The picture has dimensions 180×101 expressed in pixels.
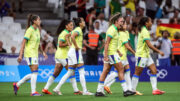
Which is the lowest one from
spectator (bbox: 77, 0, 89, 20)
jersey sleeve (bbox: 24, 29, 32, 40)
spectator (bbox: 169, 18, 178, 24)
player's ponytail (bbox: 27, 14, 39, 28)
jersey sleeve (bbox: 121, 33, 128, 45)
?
jersey sleeve (bbox: 121, 33, 128, 45)

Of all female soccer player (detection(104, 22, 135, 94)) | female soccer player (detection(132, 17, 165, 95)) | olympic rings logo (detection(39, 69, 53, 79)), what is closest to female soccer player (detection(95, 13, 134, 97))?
female soccer player (detection(132, 17, 165, 95))

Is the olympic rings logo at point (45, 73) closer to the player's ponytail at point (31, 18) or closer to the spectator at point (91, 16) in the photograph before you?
the spectator at point (91, 16)

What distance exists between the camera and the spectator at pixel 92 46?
20031mm

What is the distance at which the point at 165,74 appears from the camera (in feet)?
66.5

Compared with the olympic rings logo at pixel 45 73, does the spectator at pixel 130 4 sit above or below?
above

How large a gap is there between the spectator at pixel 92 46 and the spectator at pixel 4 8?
19.8 feet

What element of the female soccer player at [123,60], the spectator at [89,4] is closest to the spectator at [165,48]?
the spectator at [89,4]

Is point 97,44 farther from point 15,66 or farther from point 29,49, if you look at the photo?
point 29,49

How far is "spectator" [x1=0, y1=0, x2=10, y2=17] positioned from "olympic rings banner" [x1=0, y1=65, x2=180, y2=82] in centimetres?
544

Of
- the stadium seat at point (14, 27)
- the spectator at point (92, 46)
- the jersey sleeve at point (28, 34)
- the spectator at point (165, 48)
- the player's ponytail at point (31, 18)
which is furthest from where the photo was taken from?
the stadium seat at point (14, 27)

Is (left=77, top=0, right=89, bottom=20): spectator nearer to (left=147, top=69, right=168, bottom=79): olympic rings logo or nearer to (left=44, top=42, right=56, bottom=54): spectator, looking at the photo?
(left=44, top=42, right=56, bottom=54): spectator

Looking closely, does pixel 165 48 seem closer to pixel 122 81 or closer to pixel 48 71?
pixel 48 71

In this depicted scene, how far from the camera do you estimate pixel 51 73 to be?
1970cm

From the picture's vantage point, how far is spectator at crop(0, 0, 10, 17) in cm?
2397
